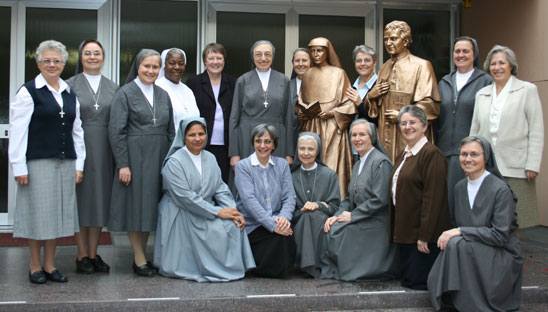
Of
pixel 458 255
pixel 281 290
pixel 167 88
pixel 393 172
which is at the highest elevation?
pixel 167 88

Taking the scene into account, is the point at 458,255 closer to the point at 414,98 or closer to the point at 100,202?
the point at 414,98

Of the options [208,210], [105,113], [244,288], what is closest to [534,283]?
[244,288]

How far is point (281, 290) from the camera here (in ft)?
15.2

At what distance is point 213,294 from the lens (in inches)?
175

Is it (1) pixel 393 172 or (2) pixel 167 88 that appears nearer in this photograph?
(1) pixel 393 172

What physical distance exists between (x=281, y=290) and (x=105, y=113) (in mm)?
1996

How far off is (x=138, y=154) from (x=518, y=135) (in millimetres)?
3038

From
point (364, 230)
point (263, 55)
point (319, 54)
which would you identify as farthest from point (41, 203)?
point (319, 54)

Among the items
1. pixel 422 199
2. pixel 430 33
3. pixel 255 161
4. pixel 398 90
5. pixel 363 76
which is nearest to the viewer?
pixel 422 199

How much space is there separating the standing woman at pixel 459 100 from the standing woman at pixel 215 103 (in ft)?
6.42

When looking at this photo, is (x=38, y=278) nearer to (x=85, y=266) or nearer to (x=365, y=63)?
(x=85, y=266)

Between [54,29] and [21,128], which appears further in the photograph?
[54,29]

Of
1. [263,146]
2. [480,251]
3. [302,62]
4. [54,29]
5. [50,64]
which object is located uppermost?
[54,29]

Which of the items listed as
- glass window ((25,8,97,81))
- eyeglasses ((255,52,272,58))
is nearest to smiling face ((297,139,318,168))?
eyeglasses ((255,52,272,58))
